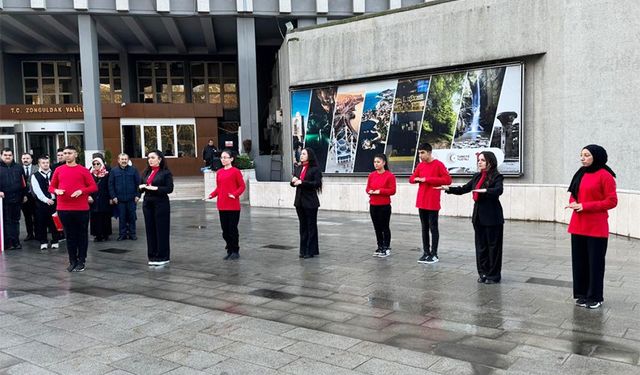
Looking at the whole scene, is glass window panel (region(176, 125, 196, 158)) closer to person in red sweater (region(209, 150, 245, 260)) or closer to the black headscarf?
person in red sweater (region(209, 150, 245, 260))

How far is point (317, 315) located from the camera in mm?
5879

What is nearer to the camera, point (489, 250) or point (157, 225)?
point (489, 250)

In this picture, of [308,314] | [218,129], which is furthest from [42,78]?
[308,314]

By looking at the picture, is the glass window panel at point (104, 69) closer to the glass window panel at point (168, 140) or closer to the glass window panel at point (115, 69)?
the glass window panel at point (115, 69)

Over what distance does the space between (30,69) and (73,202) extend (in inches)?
1225

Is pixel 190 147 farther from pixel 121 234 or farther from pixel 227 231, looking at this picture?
pixel 227 231

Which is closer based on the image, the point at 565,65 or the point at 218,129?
the point at 565,65

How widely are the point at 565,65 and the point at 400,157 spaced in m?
Result: 5.30

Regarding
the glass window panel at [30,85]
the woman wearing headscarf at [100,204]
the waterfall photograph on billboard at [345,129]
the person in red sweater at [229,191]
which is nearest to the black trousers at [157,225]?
the person in red sweater at [229,191]

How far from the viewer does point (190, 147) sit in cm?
3102

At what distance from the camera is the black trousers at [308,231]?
9.17 meters

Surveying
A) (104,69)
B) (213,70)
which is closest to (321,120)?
(213,70)

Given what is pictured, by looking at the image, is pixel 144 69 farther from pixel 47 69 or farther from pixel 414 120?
pixel 414 120

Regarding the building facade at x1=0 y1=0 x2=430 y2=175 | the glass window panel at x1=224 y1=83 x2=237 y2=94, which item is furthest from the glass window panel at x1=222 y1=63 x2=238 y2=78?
the glass window panel at x1=224 y1=83 x2=237 y2=94
